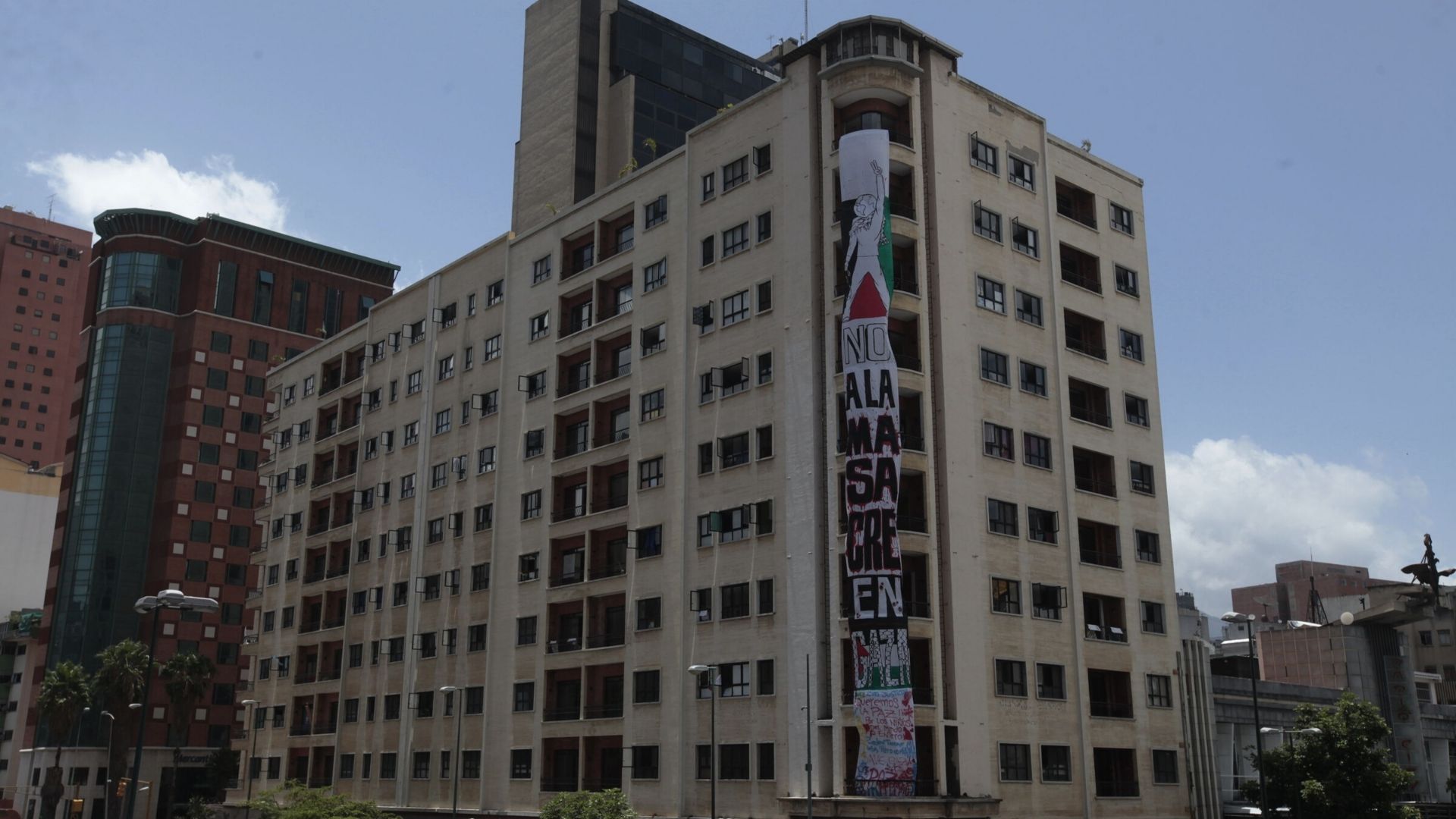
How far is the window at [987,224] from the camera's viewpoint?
66.4 metres

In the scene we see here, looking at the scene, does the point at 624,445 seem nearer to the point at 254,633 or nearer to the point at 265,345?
the point at 254,633

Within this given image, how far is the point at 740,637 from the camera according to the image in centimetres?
6312

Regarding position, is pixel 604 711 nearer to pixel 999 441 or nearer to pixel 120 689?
pixel 999 441

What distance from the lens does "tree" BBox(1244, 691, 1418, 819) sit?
63500 millimetres

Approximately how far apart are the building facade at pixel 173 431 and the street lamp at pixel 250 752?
93.6 feet

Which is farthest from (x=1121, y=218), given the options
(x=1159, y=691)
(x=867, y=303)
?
(x=1159, y=691)

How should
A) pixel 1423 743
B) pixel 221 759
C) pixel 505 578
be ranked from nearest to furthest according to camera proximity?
pixel 505 578 < pixel 1423 743 < pixel 221 759

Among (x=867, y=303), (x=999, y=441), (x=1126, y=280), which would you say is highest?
(x=1126, y=280)

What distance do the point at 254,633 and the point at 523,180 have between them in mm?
41530

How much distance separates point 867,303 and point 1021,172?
1525cm

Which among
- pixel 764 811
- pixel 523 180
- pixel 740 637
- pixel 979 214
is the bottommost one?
pixel 764 811

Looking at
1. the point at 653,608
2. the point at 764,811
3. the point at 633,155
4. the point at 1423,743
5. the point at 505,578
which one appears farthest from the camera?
the point at 633,155

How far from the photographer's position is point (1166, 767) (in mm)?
66812

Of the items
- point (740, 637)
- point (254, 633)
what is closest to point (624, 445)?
point (740, 637)
